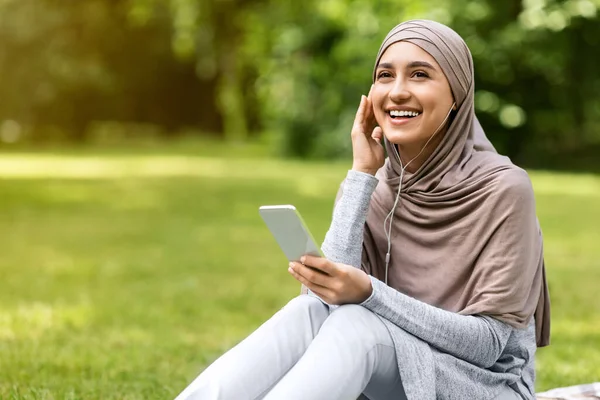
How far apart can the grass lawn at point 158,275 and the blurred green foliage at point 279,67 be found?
2813 millimetres

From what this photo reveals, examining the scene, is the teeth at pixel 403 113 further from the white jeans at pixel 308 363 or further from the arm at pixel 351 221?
the white jeans at pixel 308 363

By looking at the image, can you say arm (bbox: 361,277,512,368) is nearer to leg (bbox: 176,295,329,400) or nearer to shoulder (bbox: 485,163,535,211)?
leg (bbox: 176,295,329,400)

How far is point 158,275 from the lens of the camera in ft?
31.6

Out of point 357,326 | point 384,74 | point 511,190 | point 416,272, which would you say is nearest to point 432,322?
point 357,326

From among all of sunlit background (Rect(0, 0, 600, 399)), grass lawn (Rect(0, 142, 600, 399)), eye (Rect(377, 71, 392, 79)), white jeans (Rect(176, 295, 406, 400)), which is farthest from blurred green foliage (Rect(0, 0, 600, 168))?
white jeans (Rect(176, 295, 406, 400))

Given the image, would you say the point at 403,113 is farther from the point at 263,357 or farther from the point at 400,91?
the point at 263,357

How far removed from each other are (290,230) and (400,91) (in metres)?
0.66

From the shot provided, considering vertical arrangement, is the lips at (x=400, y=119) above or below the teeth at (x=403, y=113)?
below

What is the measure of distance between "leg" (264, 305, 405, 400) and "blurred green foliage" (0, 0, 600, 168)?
15473 mm

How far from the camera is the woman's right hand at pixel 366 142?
328 cm

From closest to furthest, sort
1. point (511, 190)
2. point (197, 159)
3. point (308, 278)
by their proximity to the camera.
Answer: point (308, 278) < point (511, 190) < point (197, 159)

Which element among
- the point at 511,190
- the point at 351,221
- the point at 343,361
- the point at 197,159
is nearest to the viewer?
the point at 343,361

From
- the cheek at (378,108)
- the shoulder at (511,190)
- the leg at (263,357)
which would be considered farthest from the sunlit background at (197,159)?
the shoulder at (511,190)

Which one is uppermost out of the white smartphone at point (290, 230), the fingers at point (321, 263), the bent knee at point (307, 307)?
the white smartphone at point (290, 230)
